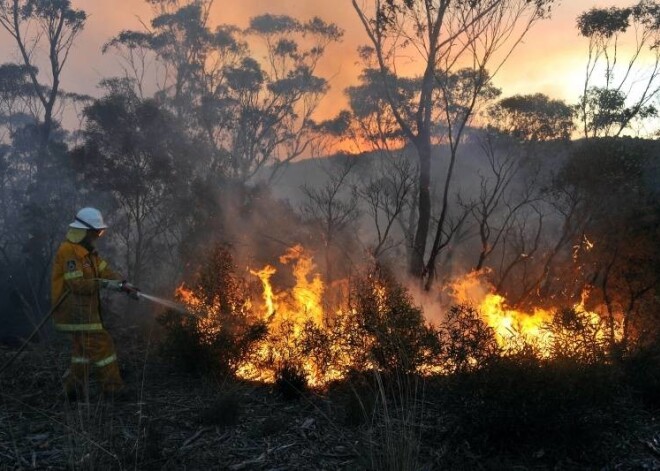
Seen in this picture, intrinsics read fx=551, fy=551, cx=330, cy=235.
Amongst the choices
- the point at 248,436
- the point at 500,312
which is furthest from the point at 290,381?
the point at 500,312

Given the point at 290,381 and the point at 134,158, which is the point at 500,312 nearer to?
the point at 290,381

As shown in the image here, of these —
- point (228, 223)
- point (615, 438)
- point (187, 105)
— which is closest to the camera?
point (615, 438)

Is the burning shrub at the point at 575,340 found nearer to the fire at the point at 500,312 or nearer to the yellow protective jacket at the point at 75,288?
the fire at the point at 500,312

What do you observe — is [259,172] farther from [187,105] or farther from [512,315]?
[512,315]

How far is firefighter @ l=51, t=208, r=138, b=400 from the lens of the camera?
18.9ft

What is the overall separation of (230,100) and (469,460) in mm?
30590

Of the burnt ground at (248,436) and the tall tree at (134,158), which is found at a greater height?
the tall tree at (134,158)

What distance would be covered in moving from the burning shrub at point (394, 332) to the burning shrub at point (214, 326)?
156 centimetres

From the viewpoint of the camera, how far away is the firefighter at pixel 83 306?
5.75 metres

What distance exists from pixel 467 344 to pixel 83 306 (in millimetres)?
4116

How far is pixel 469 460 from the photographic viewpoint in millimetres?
4355

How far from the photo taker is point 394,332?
5.82 metres

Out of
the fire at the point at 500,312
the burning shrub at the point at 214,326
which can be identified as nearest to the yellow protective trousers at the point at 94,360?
the burning shrub at the point at 214,326

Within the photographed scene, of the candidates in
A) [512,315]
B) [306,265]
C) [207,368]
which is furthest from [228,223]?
[207,368]
